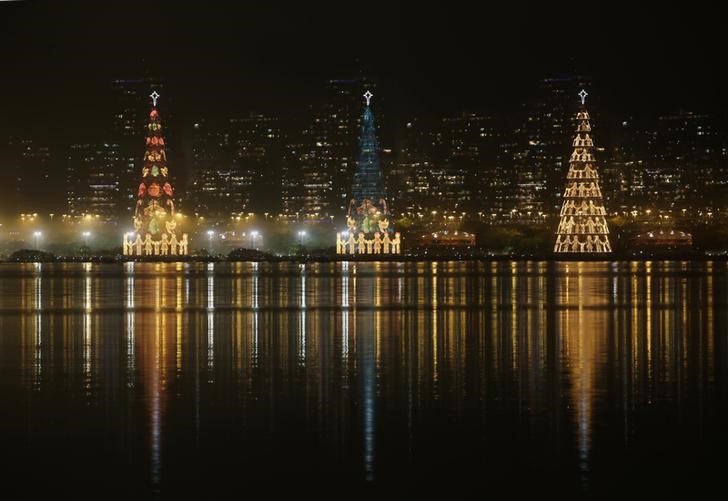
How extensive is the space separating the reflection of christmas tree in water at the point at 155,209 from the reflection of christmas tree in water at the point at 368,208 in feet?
41.0

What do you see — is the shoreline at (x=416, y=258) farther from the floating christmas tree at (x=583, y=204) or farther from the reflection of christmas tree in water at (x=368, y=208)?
the reflection of christmas tree in water at (x=368, y=208)

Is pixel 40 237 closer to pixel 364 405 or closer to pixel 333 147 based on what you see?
pixel 333 147

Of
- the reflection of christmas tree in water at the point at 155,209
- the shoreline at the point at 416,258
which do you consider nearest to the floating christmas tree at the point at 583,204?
the shoreline at the point at 416,258

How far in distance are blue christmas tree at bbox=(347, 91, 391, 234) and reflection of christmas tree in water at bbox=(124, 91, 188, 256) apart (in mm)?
12904

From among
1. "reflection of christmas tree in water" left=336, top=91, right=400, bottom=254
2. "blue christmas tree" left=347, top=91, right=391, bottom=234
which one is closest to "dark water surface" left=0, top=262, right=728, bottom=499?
"blue christmas tree" left=347, top=91, right=391, bottom=234

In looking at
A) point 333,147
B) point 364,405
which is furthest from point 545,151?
point 364,405

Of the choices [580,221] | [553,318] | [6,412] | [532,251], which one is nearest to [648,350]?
[553,318]

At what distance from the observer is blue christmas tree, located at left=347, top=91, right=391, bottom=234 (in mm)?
99875

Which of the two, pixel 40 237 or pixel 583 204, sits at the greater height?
pixel 583 204

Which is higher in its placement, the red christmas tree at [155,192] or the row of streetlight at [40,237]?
the red christmas tree at [155,192]

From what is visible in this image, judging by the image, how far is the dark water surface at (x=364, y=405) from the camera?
1077 cm

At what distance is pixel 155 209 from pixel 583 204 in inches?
1138

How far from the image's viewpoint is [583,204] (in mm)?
94688

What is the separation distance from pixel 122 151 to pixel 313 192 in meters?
18.2
